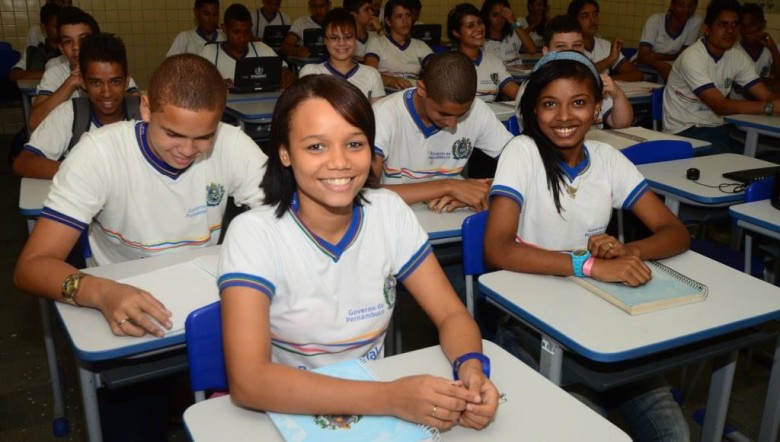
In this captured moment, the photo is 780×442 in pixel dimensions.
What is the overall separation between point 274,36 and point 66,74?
3.38 m

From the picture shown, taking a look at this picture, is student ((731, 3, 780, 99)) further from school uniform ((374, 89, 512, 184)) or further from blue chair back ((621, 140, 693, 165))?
school uniform ((374, 89, 512, 184))

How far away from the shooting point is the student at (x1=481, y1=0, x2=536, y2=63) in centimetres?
657

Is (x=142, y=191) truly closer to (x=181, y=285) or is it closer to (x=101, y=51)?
(x=181, y=285)

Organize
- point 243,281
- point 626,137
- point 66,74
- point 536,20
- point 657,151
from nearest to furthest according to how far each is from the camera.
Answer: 1. point 243,281
2. point 657,151
3. point 626,137
4. point 66,74
5. point 536,20

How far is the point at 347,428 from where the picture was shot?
4.19 feet

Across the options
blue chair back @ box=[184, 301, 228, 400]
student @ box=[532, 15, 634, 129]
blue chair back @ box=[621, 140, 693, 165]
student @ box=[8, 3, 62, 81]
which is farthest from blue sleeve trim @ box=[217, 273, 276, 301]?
student @ box=[8, 3, 62, 81]

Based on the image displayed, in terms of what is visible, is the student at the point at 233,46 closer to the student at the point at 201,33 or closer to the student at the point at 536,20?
the student at the point at 201,33

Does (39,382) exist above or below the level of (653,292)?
below

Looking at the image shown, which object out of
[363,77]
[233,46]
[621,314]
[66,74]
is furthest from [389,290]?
[233,46]

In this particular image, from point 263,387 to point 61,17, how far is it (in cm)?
347

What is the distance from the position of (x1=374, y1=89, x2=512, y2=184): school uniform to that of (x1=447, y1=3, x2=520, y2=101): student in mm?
1868

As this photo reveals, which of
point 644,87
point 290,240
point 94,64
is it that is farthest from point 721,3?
point 290,240

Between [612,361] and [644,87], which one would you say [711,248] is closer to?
[612,361]

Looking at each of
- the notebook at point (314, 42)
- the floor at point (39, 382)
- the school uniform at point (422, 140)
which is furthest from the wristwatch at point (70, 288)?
the notebook at point (314, 42)
